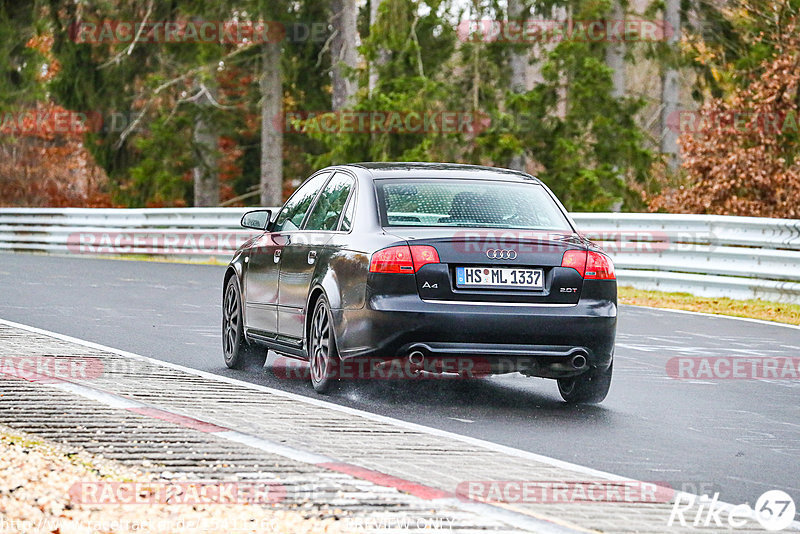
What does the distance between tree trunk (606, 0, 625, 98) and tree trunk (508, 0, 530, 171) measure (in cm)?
246

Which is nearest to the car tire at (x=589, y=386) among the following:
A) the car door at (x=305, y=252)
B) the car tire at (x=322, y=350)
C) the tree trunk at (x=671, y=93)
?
the car tire at (x=322, y=350)

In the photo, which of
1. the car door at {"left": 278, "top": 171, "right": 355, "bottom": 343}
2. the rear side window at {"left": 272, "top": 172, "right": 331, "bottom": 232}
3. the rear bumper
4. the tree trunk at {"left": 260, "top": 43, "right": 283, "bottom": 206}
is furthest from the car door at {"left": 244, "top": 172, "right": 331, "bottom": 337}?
the tree trunk at {"left": 260, "top": 43, "right": 283, "bottom": 206}

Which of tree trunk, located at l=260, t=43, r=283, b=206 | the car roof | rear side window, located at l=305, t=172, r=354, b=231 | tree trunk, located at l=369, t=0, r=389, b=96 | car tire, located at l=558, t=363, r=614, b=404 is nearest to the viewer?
car tire, located at l=558, t=363, r=614, b=404

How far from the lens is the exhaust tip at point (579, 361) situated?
9344mm

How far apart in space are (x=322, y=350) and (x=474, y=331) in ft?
4.14

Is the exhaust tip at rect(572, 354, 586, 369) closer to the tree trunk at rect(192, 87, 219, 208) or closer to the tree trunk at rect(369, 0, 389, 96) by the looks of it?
the tree trunk at rect(369, 0, 389, 96)

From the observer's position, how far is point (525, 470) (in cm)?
706

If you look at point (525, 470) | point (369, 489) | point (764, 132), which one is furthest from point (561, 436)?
point (764, 132)

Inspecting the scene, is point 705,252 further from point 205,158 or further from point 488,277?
point 205,158

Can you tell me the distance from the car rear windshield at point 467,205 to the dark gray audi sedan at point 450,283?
1 cm

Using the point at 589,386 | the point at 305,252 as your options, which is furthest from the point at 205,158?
the point at 589,386

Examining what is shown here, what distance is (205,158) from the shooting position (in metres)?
40.2

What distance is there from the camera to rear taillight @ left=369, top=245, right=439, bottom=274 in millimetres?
9133

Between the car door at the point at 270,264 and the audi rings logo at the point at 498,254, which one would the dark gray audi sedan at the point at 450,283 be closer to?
the audi rings logo at the point at 498,254
